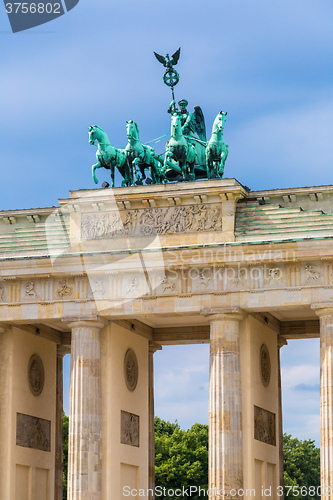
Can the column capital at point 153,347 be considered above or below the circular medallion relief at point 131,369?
above

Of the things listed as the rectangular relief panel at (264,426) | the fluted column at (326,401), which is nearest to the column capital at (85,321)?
the rectangular relief panel at (264,426)

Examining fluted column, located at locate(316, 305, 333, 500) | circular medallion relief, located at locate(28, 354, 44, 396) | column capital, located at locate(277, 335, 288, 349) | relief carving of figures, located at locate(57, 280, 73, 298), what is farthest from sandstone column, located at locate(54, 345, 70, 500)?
fluted column, located at locate(316, 305, 333, 500)

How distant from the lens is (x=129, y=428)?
153 ft

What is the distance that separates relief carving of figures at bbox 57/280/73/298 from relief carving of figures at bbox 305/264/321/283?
9.42 metres

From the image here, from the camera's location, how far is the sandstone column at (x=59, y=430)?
1966 inches

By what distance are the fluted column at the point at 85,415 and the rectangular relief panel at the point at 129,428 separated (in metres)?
2.07

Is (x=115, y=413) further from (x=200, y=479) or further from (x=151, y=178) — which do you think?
(x=200, y=479)

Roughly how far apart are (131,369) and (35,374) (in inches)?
168

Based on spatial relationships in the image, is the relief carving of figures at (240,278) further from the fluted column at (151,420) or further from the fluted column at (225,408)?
the fluted column at (151,420)

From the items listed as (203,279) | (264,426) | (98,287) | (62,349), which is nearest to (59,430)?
(62,349)

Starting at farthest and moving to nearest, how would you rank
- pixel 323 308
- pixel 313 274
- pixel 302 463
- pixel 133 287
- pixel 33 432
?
1. pixel 302 463
2. pixel 33 432
3. pixel 133 287
4. pixel 313 274
5. pixel 323 308

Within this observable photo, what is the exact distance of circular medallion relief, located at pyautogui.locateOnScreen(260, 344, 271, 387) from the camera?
46281mm

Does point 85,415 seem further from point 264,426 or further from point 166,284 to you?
point 264,426

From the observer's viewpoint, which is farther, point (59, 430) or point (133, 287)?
point (59, 430)
